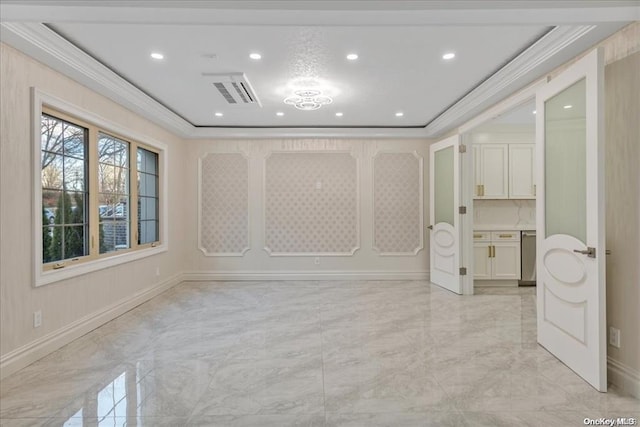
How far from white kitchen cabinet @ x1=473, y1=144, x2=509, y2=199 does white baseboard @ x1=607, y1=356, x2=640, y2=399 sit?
3451 mm

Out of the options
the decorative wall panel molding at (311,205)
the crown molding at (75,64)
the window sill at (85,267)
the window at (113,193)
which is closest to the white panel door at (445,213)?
the decorative wall panel molding at (311,205)

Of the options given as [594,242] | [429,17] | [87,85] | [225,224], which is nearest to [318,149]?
[225,224]

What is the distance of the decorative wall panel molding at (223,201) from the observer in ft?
19.2

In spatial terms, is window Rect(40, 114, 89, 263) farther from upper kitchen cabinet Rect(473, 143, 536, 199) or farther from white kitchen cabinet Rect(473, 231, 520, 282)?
upper kitchen cabinet Rect(473, 143, 536, 199)

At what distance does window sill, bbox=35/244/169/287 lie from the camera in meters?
2.79

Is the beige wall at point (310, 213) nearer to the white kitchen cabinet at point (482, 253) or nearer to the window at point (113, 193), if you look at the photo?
the white kitchen cabinet at point (482, 253)

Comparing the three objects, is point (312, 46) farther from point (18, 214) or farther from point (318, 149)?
point (318, 149)

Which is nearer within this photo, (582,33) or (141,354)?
(582,33)

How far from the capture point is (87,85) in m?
3.34

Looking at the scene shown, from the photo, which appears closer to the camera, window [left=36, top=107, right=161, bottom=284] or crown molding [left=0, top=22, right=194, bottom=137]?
crown molding [left=0, top=22, right=194, bottom=137]

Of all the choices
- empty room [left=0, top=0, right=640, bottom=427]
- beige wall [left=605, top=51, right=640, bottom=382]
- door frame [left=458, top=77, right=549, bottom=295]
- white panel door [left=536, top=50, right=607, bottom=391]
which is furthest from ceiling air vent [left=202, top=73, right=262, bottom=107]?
beige wall [left=605, top=51, right=640, bottom=382]

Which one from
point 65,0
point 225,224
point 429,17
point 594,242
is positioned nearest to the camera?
point 65,0

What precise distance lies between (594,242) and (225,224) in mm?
5022

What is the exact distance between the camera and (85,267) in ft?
10.9
